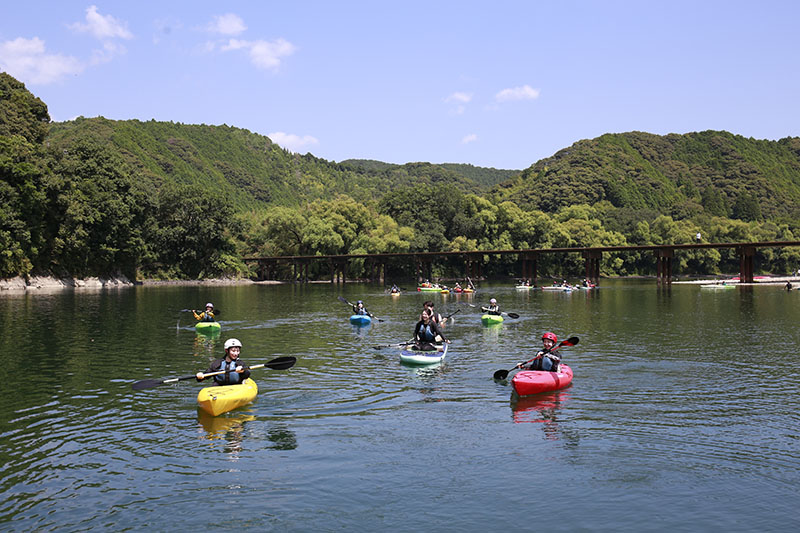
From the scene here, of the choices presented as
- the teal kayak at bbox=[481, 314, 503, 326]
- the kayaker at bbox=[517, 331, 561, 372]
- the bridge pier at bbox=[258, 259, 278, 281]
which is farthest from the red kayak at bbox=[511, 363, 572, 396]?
the bridge pier at bbox=[258, 259, 278, 281]

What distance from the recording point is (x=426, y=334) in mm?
29562

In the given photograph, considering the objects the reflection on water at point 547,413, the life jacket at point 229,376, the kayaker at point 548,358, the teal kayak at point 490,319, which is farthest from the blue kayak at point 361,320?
the life jacket at point 229,376

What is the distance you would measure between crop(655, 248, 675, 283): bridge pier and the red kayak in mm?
94750

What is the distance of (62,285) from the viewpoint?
98.7 metres

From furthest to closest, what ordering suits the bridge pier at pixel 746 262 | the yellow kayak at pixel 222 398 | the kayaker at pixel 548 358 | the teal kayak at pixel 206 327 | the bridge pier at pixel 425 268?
the bridge pier at pixel 425 268 → the bridge pier at pixel 746 262 → the teal kayak at pixel 206 327 → the kayaker at pixel 548 358 → the yellow kayak at pixel 222 398

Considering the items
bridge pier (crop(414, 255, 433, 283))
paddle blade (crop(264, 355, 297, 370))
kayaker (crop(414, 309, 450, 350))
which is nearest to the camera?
paddle blade (crop(264, 355, 297, 370))

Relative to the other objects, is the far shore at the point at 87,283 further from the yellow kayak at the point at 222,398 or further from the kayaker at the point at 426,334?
the yellow kayak at the point at 222,398

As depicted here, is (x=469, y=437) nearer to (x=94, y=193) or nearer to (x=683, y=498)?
(x=683, y=498)

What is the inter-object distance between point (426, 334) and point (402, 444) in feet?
41.6

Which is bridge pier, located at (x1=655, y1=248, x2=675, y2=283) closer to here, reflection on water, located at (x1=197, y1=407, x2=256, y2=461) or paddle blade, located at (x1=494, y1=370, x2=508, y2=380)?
paddle blade, located at (x1=494, y1=370, x2=508, y2=380)

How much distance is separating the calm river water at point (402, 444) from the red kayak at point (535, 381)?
521 millimetres

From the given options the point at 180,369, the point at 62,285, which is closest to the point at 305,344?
the point at 180,369

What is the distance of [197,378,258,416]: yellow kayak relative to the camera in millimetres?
19094

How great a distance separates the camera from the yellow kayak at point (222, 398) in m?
19.1
